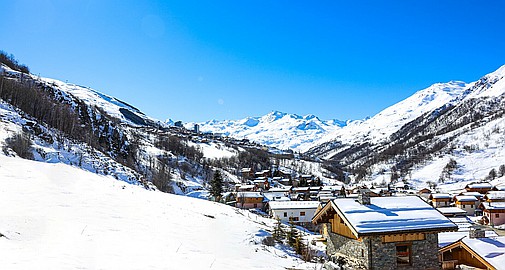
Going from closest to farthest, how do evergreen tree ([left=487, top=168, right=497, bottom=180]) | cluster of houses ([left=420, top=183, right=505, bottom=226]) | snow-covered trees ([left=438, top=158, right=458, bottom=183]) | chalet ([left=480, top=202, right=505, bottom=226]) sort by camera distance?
chalet ([left=480, top=202, right=505, bottom=226]) < cluster of houses ([left=420, top=183, right=505, bottom=226]) < evergreen tree ([left=487, top=168, right=497, bottom=180]) < snow-covered trees ([left=438, top=158, right=458, bottom=183])

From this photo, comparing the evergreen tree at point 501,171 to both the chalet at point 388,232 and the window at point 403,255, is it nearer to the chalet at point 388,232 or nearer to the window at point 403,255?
the chalet at point 388,232

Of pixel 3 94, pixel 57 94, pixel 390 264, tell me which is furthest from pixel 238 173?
pixel 390 264

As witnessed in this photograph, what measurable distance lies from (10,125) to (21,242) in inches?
1850

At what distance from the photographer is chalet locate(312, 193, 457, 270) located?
687 inches

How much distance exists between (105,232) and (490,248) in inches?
863

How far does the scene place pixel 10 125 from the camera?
48.7m

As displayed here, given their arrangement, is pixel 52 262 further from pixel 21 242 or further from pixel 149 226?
pixel 149 226

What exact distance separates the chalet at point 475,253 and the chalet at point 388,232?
408cm

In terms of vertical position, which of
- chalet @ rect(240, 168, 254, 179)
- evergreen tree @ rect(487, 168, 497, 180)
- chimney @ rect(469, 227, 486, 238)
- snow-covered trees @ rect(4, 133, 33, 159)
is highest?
evergreen tree @ rect(487, 168, 497, 180)

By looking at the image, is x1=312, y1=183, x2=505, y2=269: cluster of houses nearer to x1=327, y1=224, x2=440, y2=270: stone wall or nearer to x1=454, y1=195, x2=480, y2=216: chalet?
x1=327, y1=224, x2=440, y2=270: stone wall

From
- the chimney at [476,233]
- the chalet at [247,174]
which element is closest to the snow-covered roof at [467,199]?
the chimney at [476,233]

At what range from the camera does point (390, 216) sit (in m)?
18.1

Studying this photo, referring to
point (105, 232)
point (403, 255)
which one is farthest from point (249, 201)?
point (105, 232)

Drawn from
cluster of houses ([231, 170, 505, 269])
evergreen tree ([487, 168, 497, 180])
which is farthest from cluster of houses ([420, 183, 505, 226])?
evergreen tree ([487, 168, 497, 180])
